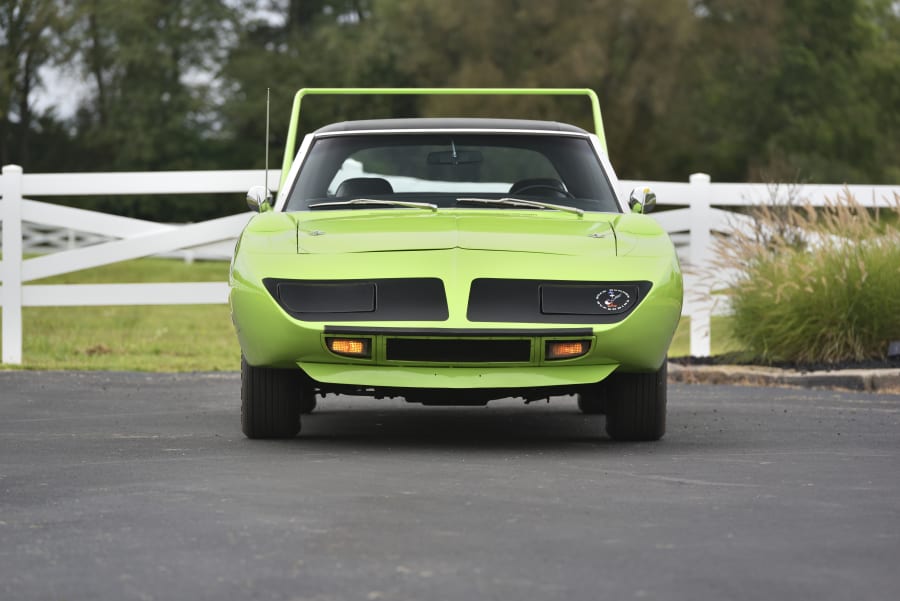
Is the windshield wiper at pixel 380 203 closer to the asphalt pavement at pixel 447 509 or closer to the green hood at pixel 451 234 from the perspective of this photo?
the green hood at pixel 451 234

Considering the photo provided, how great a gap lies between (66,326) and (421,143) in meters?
11.5

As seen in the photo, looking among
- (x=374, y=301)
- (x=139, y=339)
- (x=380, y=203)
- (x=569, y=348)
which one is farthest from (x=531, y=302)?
(x=139, y=339)

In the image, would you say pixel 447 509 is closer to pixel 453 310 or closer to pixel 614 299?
pixel 453 310

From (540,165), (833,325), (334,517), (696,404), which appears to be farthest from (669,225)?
(540,165)

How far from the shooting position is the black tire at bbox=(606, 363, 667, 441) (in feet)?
24.1

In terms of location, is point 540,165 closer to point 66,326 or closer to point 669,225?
point 66,326

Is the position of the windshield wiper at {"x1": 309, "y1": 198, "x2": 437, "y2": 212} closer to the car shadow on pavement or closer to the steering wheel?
the steering wheel

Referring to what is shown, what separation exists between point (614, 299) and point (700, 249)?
695cm

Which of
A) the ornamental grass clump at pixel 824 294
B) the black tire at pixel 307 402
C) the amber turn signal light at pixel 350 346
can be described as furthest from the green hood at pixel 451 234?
the ornamental grass clump at pixel 824 294

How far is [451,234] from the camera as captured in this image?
709 cm

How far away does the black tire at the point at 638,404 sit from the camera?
7.34m

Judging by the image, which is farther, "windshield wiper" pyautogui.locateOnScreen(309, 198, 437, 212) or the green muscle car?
"windshield wiper" pyautogui.locateOnScreen(309, 198, 437, 212)

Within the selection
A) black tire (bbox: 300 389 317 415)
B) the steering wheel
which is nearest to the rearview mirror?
the steering wheel

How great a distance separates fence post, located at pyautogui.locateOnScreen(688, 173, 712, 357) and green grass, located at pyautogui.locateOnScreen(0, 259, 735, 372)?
0.15 metres
